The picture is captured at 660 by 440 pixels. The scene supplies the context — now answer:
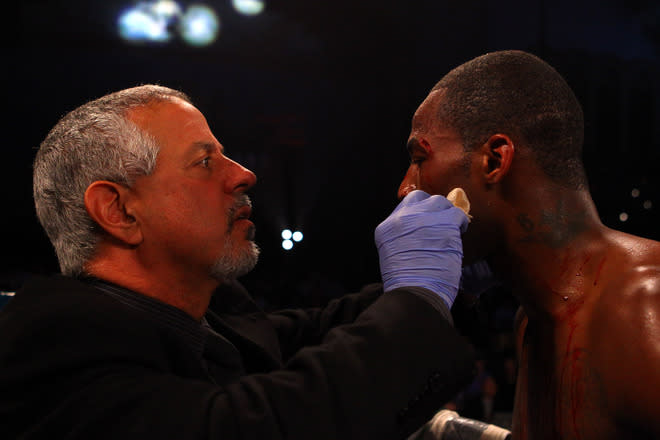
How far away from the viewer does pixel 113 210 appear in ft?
3.68

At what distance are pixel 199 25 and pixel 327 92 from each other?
5.33 feet

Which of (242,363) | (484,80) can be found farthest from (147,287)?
(484,80)

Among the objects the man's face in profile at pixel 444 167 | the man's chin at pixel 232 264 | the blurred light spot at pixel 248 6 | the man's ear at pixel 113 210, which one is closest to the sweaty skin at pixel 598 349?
the man's face in profile at pixel 444 167

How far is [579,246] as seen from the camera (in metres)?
1.15

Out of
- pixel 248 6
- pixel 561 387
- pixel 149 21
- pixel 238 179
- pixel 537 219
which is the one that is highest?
pixel 248 6

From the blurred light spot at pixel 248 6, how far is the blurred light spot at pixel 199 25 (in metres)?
0.24

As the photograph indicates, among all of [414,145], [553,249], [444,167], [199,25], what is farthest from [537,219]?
[199,25]

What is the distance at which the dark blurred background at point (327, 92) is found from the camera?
4.82 metres

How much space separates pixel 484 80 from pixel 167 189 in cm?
79

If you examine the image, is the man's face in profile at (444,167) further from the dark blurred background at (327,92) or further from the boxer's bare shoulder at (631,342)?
the dark blurred background at (327,92)

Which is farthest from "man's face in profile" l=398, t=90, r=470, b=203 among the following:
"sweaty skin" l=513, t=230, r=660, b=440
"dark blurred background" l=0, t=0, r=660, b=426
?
"dark blurred background" l=0, t=0, r=660, b=426

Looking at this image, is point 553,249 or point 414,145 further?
point 414,145

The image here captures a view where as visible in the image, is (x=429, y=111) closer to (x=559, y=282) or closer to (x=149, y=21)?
(x=559, y=282)

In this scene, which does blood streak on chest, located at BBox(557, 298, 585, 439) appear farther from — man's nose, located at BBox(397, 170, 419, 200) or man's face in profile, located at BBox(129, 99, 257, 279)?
man's face in profile, located at BBox(129, 99, 257, 279)
